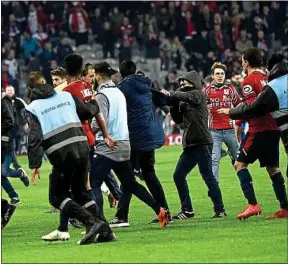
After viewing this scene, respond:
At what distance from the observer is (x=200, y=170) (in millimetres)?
16875

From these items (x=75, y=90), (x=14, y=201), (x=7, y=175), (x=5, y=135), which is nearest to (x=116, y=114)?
(x=75, y=90)

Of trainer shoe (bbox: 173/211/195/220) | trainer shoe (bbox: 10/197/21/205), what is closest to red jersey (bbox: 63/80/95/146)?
trainer shoe (bbox: 173/211/195/220)

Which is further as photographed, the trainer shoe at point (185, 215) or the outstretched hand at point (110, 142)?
the trainer shoe at point (185, 215)

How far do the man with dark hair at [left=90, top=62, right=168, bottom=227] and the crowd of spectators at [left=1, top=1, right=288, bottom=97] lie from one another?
25.8m

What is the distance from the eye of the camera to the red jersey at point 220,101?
19.7 metres

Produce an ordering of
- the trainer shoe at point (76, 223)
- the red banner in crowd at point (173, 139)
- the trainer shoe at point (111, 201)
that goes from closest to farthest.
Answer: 1. the trainer shoe at point (76, 223)
2. the trainer shoe at point (111, 201)
3. the red banner in crowd at point (173, 139)

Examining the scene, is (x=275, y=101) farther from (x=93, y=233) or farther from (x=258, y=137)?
(x=93, y=233)

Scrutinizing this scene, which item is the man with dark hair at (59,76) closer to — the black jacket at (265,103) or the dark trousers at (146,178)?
the dark trousers at (146,178)

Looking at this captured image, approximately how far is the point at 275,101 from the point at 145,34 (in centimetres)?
2980

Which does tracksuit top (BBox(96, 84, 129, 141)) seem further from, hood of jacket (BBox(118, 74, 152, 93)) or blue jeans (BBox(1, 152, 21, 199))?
blue jeans (BBox(1, 152, 21, 199))

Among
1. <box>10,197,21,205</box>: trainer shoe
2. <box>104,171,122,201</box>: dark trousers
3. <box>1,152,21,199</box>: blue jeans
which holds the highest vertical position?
<box>104,171,122,201</box>: dark trousers

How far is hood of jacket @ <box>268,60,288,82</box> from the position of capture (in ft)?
50.4

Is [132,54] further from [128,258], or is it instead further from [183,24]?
[128,258]

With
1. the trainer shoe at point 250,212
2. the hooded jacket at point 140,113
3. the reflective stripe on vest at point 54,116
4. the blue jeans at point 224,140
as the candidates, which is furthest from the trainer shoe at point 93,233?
the blue jeans at point 224,140
